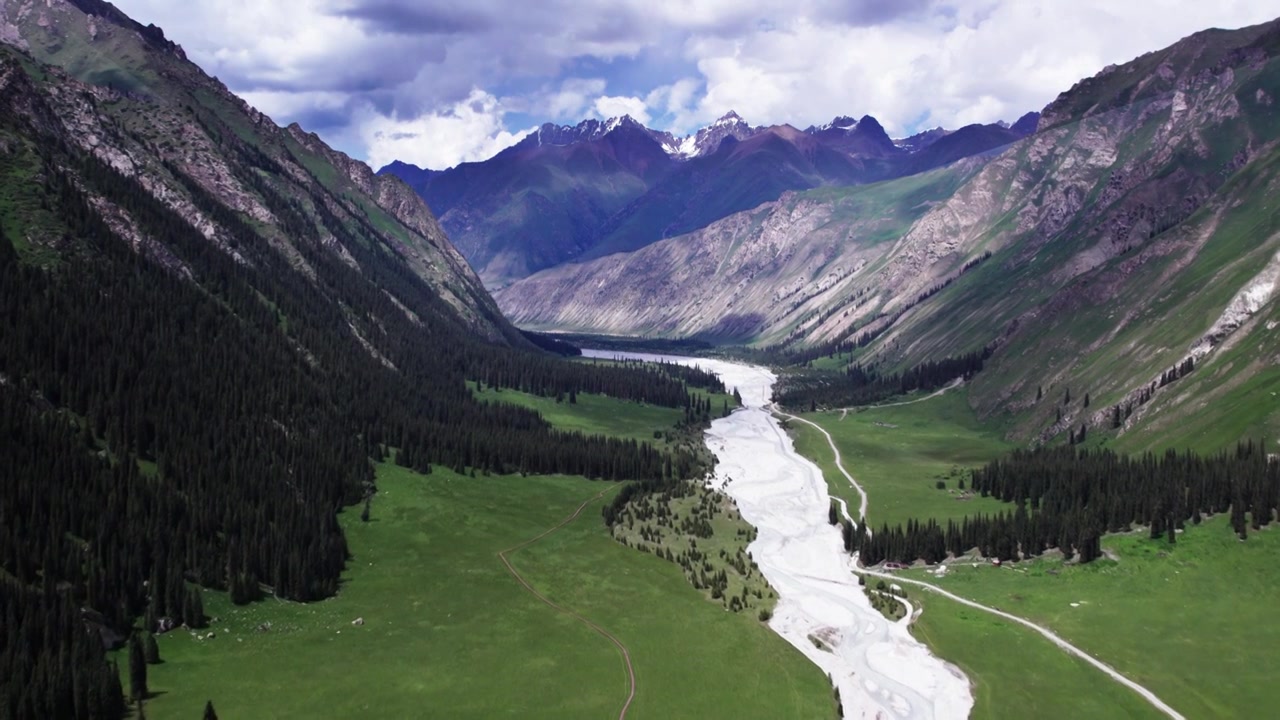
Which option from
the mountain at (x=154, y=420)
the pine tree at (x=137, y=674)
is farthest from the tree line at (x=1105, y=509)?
the pine tree at (x=137, y=674)

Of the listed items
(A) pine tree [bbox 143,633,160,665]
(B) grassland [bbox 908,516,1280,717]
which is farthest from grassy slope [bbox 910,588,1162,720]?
(A) pine tree [bbox 143,633,160,665]

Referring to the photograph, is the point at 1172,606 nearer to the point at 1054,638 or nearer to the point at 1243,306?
the point at 1054,638

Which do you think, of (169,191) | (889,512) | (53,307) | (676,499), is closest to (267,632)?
(53,307)

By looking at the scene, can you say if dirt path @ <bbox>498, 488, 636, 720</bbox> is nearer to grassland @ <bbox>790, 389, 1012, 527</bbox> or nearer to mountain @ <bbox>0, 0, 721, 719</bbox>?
mountain @ <bbox>0, 0, 721, 719</bbox>

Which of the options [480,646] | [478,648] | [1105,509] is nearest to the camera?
[478,648]

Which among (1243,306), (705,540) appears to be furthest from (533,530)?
(1243,306)

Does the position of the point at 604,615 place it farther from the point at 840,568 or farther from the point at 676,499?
the point at 676,499
